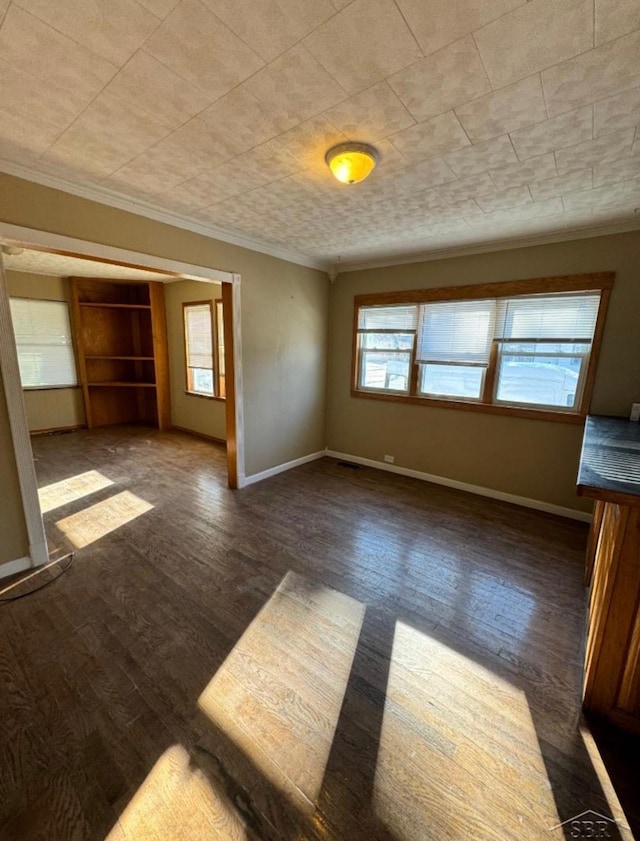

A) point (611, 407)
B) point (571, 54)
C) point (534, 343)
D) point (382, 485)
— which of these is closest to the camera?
point (571, 54)

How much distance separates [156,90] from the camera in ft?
4.72

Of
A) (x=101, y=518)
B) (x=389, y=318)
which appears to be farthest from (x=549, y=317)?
(x=101, y=518)

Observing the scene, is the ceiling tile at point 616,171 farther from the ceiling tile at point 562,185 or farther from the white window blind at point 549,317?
the white window blind at point 549,317

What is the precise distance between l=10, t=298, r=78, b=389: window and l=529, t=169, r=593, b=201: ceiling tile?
6885mm

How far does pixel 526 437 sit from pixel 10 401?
4.29 metres

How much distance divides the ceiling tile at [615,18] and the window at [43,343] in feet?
23.3

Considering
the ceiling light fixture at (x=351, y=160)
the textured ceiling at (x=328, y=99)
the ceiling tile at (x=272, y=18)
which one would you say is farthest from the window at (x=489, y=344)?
the ceiling tile at (x=272, y=18)

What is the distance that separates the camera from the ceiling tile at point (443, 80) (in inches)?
48.7

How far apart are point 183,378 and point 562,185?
5.51 metres

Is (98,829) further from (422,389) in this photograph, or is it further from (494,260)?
(494,260)

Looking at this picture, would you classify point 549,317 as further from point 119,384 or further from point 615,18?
point 119,384

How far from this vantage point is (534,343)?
10.8 feet

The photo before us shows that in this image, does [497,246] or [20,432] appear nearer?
[20,432]

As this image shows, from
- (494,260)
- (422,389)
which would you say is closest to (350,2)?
(494,260)
